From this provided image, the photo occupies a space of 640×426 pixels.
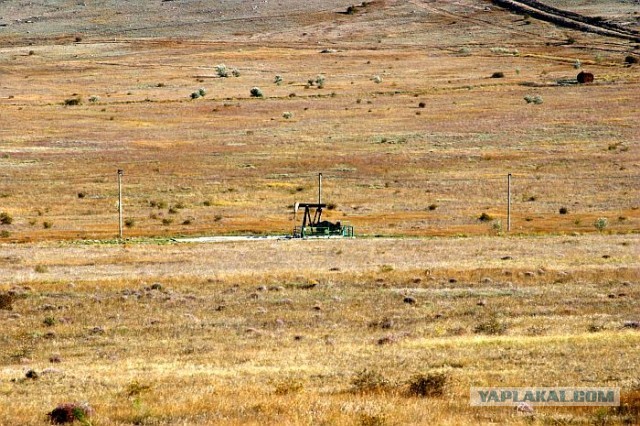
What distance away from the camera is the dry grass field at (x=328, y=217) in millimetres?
21688

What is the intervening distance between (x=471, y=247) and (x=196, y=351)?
82.8ft

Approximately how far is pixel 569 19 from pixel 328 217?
393 ft

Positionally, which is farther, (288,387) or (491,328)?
(491,328)

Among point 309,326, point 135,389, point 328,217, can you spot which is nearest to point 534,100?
point 328,217

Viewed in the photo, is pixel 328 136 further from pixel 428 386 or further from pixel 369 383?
pixel 428 386

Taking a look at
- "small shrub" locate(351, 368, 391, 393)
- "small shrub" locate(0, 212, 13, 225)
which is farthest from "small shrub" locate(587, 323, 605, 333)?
"small shrub" locate(0, 212, 13, 225)

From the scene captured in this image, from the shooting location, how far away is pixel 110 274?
42.2 metres

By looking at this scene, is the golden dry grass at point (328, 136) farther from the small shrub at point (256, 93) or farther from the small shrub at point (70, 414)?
the small shrub at point (70, 414)

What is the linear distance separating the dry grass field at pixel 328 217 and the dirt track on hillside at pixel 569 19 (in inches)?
143

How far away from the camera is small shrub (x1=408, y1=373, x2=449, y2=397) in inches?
752

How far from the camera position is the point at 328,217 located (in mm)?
64750

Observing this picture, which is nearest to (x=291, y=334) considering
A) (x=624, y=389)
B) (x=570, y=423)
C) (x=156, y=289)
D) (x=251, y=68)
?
(x=156, y=289)

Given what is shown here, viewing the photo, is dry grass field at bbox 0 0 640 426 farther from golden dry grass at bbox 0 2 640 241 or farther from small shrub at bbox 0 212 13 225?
small shrub at bbox 0 212 13 225

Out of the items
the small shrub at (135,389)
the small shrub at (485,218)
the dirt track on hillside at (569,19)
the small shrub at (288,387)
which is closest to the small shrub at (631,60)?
the dirt track on hillside at (569,19)
